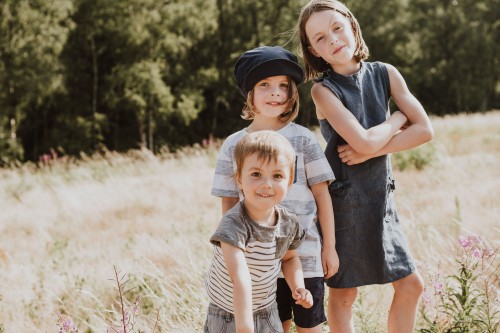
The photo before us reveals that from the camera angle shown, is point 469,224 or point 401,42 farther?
point 401,42

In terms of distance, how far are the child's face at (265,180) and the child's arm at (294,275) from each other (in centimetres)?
28

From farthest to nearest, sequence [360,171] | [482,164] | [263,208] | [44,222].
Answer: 1. [482,164]
2. [44,222]
3. [360,171]
4. [263,208]

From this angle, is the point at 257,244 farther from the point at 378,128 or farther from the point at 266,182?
the point at 378,128

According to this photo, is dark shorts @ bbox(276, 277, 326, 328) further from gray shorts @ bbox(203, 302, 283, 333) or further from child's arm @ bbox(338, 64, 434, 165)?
child's arm @ bbox(338, 64, 434, 165)

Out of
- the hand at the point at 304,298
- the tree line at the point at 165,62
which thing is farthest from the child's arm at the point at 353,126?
the tree line at the point at 165,62

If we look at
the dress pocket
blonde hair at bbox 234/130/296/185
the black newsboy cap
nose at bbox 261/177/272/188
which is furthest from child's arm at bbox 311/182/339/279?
the black newsboy cap

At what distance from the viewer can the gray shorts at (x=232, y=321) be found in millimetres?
2038

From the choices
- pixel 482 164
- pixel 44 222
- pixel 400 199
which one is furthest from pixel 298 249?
pixel 482 164

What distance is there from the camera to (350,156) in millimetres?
2354

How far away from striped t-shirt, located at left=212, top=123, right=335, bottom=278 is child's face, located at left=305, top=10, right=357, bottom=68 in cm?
39

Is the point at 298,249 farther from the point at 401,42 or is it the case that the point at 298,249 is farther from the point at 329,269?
the point at 401,42

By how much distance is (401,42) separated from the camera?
33.6 m

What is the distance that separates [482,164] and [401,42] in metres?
27.7

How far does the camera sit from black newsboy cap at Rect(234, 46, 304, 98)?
7.42ft
